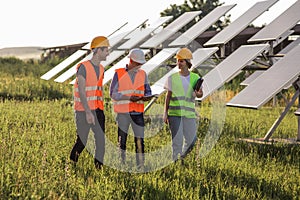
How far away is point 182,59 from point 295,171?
6.89 ft

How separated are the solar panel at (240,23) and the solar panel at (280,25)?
2.55ft

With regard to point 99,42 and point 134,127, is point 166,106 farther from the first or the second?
point 99,42

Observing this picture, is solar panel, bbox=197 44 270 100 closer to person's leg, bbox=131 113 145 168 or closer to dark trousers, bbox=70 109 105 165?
person's leg, bbox=131 113 145 168

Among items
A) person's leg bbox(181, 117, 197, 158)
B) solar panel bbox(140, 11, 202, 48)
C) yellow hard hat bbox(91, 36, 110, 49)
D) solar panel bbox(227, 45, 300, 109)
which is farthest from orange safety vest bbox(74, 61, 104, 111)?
solar panel bbox(140, 11, 202, 48)

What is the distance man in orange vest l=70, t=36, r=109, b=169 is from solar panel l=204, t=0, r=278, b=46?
4488 millimetres

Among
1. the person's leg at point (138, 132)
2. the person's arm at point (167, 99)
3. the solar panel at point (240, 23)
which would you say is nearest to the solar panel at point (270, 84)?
the person's arm at point (167, 99)

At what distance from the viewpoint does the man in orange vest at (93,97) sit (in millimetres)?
6652

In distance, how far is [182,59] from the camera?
7.33 m

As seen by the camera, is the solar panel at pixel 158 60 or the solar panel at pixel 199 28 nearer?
the solar panel at pixel 158 60

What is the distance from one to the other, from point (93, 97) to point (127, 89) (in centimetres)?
51

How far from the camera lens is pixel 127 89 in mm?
7020

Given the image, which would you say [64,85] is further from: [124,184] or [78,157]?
[124,184]

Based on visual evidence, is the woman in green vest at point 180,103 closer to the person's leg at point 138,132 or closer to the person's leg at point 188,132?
the person's leg at point 188,132

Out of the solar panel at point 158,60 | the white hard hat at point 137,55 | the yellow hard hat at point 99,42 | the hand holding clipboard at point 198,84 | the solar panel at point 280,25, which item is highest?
the solar panel at point 280,25
